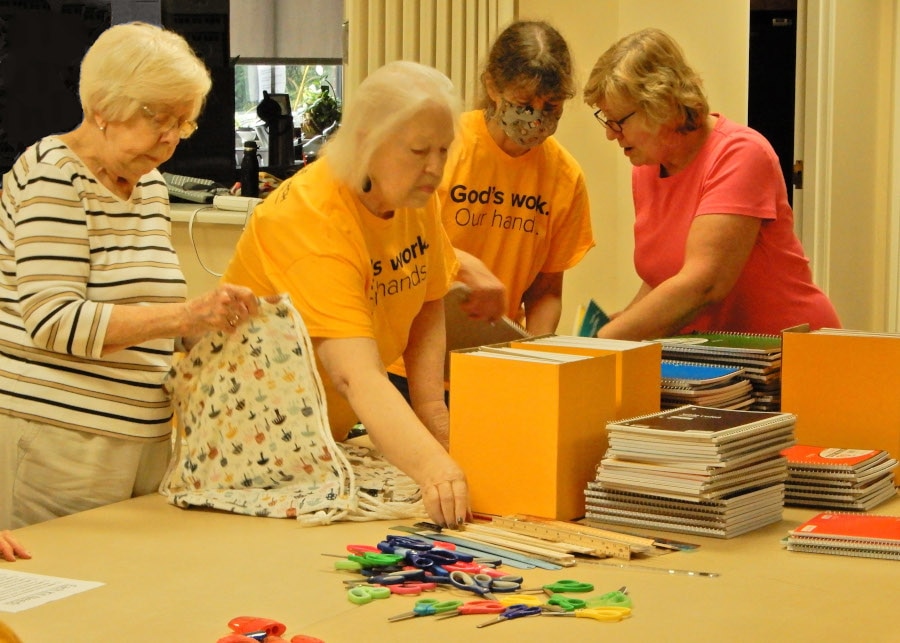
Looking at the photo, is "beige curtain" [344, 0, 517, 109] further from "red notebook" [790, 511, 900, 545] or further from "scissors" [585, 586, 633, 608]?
"scissors" [585, 586, 633, 608]

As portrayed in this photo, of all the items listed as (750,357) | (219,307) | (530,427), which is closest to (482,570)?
(530,427)

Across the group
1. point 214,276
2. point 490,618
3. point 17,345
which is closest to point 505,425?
point 490,618

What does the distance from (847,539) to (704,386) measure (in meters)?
0.49

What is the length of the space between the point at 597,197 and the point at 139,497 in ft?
8.59

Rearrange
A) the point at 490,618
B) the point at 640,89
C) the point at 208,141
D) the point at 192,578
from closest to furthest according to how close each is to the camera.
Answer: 1. the point at 490,618
2. the point at 192,578
3. the point at 640,89
4. the point at 208,141

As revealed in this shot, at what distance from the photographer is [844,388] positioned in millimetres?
2139

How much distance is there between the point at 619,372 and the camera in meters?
1.97

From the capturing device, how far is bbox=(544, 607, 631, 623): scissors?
139 centimetres

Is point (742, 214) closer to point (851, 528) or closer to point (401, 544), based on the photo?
point (851, 528)

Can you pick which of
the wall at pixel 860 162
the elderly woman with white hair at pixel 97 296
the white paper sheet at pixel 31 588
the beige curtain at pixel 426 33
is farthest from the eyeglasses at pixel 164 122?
the wall at pixel 860 162

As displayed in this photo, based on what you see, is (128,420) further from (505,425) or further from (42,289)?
(505,425)

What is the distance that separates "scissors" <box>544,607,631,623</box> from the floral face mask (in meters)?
1.38

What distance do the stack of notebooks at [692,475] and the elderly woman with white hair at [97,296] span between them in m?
0.63

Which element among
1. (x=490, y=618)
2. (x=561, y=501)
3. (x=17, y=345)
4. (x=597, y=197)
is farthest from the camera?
(x=597, y=197)
